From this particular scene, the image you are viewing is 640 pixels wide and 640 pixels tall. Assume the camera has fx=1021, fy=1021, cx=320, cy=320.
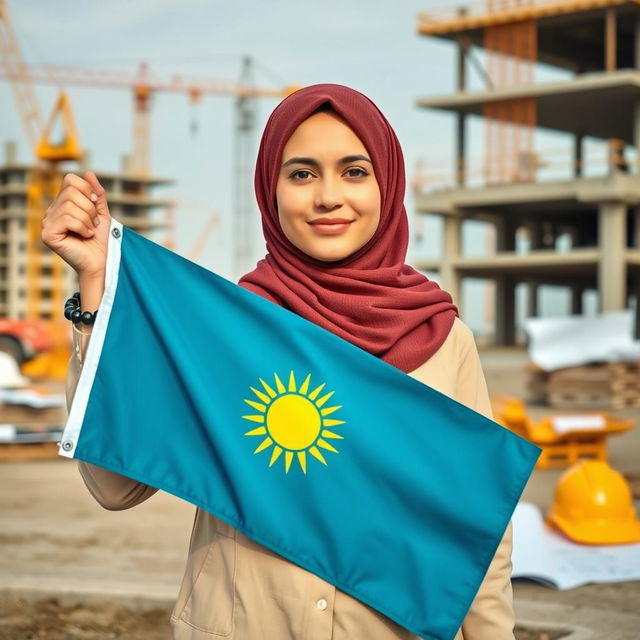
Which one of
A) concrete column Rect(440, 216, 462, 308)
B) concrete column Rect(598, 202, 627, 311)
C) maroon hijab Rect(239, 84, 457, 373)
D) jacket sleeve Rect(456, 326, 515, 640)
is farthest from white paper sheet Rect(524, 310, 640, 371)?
concrete column Rect(440, 216, 462, 308)

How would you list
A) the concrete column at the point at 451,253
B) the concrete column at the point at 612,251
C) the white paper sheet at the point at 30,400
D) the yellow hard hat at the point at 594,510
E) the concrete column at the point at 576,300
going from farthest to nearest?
the concrete column at the point at 576,300
the concrete column at the point at 451,253
the concrete column at the point at 612,251
the white paper sheet at the point at 30,400
the yellow hard hat at the point at 594,510

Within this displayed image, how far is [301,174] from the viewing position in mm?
2230

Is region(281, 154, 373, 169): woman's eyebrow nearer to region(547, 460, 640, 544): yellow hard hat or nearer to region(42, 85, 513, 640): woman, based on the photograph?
region(42, 85, 513, 640): woman

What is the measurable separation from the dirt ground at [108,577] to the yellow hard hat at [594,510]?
0.91 m

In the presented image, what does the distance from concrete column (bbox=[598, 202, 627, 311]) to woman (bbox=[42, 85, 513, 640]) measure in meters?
29.8

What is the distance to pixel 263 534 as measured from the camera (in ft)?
6.98

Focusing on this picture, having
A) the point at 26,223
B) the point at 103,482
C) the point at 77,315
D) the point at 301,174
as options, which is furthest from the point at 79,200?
the point at 26,223

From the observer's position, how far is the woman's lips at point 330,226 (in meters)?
2.20

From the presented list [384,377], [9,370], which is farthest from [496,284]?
[384,377]

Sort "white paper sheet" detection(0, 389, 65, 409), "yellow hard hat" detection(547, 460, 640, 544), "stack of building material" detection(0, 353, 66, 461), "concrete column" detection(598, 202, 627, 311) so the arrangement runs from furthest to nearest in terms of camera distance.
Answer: "concrete column" detection(598, 202, 627, 311)
"white paper sheet" detection(0, 389, 65, 409)
"stack of building material" detection(0, 353, 66, 461)
"yellow hard hat" detection(547, 460, 640, 544)

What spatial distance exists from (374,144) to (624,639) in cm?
294

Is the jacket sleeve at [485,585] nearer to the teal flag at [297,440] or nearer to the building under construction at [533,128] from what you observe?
the teal flag at [297,440]

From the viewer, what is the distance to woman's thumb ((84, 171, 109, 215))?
6.93 ft

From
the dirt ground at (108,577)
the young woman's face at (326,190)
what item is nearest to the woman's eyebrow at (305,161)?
the young woman's face at (326,190)
